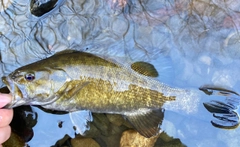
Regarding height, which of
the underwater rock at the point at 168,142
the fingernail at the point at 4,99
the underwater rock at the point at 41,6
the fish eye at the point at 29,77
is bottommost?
the underwater rock at the point at 168,142

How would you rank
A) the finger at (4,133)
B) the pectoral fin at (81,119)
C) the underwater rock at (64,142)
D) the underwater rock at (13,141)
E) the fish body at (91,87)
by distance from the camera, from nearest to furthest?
the fish body at (91,87) < the finger at (4,133) < the pectoral fin at (81,119) < the underwater rock at (13,141) < the underwater rock at (64,142)

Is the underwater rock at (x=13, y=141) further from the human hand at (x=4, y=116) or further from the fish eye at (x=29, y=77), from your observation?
the fish eye at (x=29, y=77)

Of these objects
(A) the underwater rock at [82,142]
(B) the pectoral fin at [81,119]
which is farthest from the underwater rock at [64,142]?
(B) the pectoral fin at [81,119]

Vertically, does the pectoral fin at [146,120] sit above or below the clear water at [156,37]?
below

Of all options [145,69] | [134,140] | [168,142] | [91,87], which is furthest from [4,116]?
[168,142]

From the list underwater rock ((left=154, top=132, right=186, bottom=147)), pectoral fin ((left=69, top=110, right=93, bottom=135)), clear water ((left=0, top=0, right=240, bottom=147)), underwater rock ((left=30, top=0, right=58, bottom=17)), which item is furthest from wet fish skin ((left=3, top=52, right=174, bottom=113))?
underwater rock ((left=30, top=0, right=58, bottom=17))

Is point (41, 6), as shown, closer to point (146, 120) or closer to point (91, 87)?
point (91, 87)
